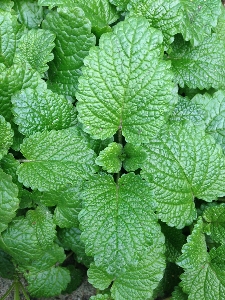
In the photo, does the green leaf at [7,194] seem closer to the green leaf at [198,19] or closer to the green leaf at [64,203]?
the green leaf at [64,203]

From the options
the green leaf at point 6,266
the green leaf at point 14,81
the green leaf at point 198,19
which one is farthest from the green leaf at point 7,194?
the green leaf at point 198,19

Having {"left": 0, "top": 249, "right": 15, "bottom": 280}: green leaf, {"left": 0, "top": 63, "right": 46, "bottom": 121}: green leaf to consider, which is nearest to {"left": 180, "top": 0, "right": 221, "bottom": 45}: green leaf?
{"left": 0, "top": 63, "right": 46, "bottom": 121}: green leaf

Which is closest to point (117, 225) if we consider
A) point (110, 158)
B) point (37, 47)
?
point (110, 158)

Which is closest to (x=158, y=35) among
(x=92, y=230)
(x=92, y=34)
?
(x=92, y=34)

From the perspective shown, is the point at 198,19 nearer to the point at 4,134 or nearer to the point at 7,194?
the point at 4,134

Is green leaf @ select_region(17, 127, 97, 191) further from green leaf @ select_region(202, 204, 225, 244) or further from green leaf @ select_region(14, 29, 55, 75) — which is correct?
green leaf @ select_region(202, 204, 225, 244)

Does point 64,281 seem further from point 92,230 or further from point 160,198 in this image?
point 160,198
